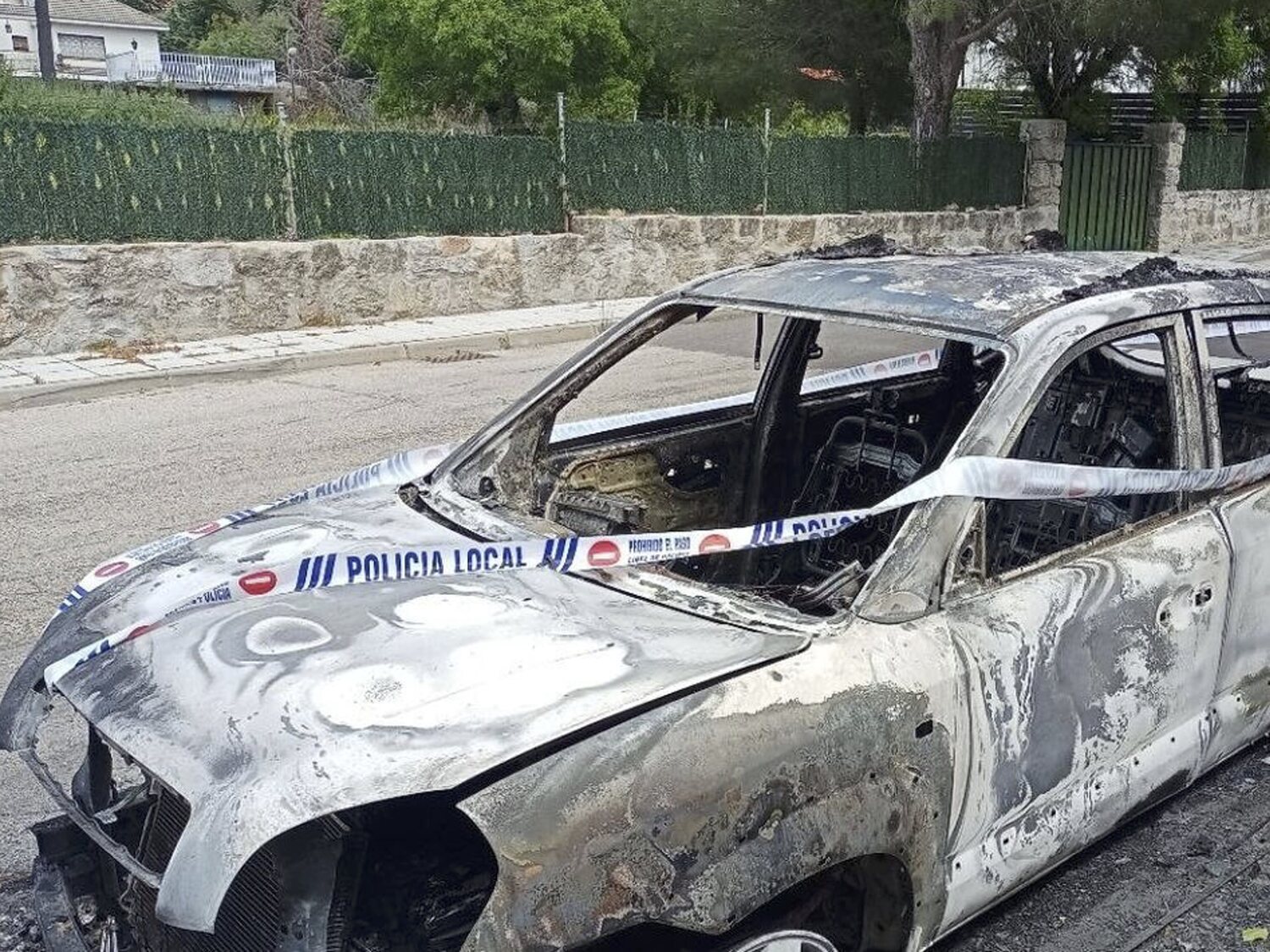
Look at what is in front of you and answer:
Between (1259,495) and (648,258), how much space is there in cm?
1335

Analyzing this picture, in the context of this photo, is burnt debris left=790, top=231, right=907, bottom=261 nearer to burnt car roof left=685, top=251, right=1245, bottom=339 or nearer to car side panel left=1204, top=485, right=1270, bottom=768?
burnt car roof left=685, top=251, right=1245, bottom=339

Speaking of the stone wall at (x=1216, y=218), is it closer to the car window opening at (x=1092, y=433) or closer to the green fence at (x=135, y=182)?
the green fence at (x=135, y=182)

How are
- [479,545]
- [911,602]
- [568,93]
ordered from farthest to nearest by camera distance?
[568,93], [479,545], [911,602]

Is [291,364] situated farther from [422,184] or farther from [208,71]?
[208,71]

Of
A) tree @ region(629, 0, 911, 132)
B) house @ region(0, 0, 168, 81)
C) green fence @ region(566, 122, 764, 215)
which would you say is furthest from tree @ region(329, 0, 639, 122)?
house @ region(0, 0, 168, 81)

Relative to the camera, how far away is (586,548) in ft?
10.2

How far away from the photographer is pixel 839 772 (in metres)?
2.46

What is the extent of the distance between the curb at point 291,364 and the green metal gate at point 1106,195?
1110 cm

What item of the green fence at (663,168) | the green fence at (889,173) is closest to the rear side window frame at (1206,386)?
the green fence at (663,168)

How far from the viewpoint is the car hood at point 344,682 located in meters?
2.21

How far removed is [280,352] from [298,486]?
522cm

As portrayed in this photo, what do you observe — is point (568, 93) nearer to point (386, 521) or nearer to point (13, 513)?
point (13, 513)

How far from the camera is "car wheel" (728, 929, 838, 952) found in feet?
7.93

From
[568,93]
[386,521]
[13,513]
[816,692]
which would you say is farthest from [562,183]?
[568,93]
